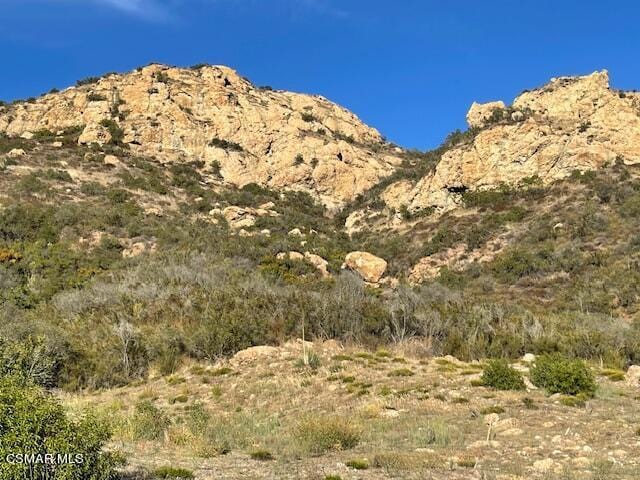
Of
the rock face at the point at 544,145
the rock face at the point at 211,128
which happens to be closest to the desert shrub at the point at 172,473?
the rock face at the point at 544,145

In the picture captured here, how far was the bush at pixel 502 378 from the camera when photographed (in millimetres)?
13617

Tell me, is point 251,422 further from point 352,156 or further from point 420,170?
point 352,156

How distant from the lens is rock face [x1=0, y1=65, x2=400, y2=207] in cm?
5759

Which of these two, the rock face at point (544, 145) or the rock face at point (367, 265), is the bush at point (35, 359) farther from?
the rock face at point (544, 145)

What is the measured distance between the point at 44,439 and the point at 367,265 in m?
32.9

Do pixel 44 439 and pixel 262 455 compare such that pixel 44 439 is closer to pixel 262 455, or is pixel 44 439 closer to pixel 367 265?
pixel 262 455

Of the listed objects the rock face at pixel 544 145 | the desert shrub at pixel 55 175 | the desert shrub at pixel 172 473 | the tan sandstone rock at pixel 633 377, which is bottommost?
the desert shrub at pixel 172 473

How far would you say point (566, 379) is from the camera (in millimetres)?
13305

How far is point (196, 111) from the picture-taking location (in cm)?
6059

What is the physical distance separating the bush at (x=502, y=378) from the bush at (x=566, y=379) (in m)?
0.56

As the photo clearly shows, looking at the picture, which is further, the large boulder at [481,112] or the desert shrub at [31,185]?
the large boulder at [481,112]

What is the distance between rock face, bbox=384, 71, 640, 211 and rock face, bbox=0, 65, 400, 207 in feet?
28.5

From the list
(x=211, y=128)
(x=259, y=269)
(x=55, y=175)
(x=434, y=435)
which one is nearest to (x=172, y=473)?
(x=434, y=435)

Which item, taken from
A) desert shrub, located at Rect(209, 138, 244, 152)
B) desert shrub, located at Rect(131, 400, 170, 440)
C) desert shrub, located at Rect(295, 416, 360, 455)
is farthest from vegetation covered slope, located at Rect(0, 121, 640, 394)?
desert shrub, located at Rect(295, 416, 360, 455)
